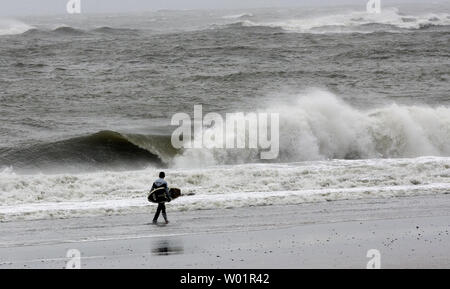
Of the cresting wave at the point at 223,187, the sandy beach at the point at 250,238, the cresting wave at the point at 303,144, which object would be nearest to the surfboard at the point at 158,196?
the sandy beach at the point at 250,238

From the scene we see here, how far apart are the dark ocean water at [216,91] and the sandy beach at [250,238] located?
8825mm

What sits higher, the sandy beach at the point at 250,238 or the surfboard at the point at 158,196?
the surfboard at the point at 158,196

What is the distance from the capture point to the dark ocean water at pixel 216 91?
2656 centimetres

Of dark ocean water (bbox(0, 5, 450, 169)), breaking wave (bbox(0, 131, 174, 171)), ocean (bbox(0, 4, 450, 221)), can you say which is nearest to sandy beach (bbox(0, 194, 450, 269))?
ocean (bbox(0, 4, 450, 221))

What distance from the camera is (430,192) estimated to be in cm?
1850

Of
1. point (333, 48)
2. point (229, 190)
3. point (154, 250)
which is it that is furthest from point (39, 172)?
point (333, 48)

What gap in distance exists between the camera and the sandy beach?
484 inches

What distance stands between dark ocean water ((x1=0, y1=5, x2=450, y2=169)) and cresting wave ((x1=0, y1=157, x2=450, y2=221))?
3.94 m

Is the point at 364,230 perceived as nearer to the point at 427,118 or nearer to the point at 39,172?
the point at 39,172

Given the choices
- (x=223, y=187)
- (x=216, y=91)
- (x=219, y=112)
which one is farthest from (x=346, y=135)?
(x=216, y=91)

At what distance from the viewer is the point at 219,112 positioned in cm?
3272

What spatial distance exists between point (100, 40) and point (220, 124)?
39.9 m

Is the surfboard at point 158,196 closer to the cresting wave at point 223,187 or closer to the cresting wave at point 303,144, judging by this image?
the cresting wave at point 223,187

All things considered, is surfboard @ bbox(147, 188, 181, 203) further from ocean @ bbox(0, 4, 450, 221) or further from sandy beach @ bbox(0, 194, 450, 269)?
ocean @ bbox(0, 4, 450, 221)
